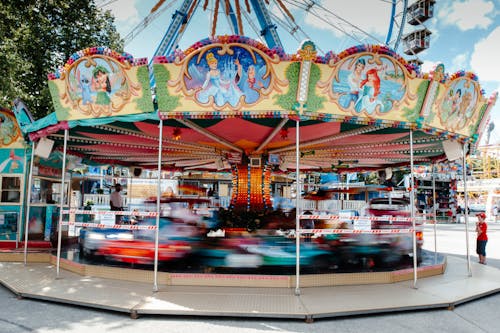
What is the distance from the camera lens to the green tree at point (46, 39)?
39.7ft

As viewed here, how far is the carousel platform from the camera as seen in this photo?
4.71m

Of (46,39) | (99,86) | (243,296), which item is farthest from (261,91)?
(46,39)

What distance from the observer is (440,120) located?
266 inches

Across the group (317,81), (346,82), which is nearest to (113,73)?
(317,81)

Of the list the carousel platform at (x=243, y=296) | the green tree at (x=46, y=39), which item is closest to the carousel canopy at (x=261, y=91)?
the carousel platform at (x=243, y=296)

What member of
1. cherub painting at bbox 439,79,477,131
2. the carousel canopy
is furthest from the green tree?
cherub painting at bbox 439,79,477,131

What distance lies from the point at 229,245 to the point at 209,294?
51.3 inches

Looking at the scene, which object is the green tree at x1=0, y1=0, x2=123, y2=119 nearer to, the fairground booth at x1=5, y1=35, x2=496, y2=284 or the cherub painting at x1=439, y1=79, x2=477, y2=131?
the fairground booth at x1=5, y1=35, x2=496, y2=284

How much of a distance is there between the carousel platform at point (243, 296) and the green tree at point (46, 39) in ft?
25.6

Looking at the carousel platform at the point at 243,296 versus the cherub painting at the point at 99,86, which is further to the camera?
the cherub painting at the point at 99,86

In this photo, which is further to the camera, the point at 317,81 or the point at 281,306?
the point at 317,81

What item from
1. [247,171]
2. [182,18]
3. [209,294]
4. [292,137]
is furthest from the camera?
[182,18]

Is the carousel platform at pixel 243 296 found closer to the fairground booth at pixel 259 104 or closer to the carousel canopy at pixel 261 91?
the fairground booth at pixel 259 104

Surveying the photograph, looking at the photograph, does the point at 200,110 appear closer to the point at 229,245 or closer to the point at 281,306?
the point at 229,245
